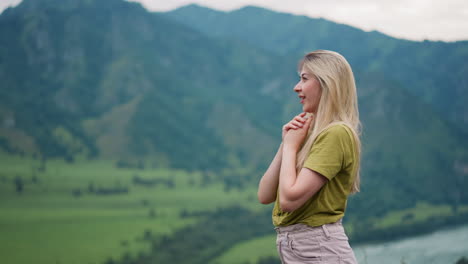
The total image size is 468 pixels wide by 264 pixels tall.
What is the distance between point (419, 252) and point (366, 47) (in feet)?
342

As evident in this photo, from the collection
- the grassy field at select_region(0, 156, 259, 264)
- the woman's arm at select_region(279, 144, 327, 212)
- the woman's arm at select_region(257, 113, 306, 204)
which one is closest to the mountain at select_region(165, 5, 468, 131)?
the grassy field at select_region(0, 156, 259, 264)

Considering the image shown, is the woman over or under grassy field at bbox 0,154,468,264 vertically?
over

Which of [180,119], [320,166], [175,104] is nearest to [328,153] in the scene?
[320,166]

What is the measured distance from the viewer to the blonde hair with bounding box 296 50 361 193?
267 centimetres

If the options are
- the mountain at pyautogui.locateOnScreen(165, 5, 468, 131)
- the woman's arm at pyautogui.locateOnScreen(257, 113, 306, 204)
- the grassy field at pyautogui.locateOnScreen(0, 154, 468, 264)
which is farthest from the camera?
the mountain at pyautogui.locateOnScreen(165, 5, 468, 131)

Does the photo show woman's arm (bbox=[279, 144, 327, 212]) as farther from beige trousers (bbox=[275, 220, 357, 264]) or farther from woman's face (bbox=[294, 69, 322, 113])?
woman's face (bbox=[294, 69, 322, 113])

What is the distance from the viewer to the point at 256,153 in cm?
11344

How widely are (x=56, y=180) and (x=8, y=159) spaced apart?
26.4 feet

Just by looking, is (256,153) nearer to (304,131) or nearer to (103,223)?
(103,223)

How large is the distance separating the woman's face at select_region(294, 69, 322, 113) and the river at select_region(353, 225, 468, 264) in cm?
299

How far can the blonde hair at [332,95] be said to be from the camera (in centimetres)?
267

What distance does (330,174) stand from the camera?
255 centimetres

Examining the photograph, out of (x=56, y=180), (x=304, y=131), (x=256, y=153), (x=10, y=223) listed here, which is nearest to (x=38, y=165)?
(x=56, y=180)

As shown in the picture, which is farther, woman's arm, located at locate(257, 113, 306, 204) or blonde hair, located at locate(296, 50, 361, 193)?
woman's arm, located at locate(257, 113, 306, 204)
